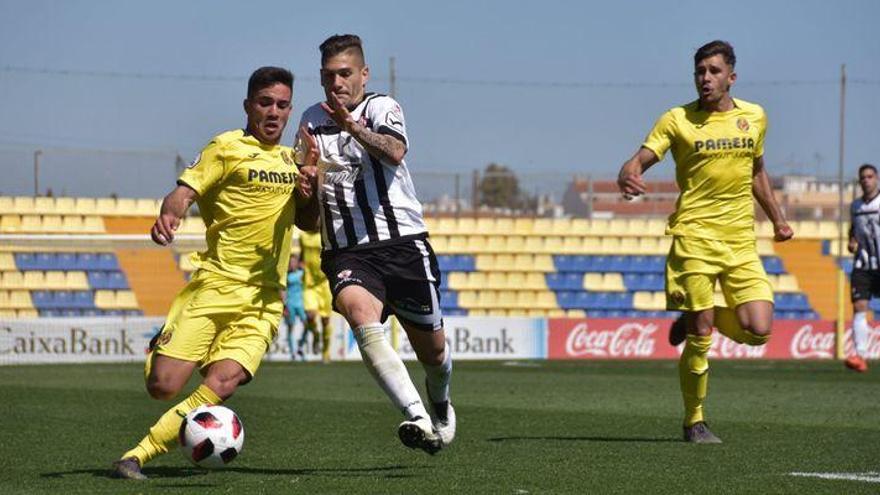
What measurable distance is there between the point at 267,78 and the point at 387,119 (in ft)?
2.29

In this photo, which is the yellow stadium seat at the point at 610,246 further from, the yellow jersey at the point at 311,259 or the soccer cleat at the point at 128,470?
the soccer cleat at the point at 128,470

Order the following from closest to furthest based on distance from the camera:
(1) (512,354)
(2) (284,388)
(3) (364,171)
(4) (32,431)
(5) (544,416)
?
(3) (364,171)
(4) (32,431)
(5) (544,416)
(2) (284,388)
(1) (512,354)

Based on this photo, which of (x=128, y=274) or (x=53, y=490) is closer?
(x=53, y=490)

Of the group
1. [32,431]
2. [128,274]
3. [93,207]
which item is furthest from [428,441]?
[93,207]

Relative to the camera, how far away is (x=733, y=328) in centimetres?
1020

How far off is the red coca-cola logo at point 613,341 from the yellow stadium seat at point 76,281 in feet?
31.2

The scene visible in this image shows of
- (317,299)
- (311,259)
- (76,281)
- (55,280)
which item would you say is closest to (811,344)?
(311,259)

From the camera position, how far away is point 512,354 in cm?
2991

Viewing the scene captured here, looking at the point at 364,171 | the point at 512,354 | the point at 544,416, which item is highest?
the point at 364,171

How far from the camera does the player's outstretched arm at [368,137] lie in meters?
7.68

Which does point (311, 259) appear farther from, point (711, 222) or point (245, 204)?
point (245, 204)

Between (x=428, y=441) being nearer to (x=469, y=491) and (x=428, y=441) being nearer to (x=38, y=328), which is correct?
(x=469, y=491)

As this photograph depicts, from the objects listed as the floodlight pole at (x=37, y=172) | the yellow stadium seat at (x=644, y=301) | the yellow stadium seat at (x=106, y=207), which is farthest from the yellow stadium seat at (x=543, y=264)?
the floodlight pole at (x=37, y=172)

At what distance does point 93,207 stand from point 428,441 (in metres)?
26.7
